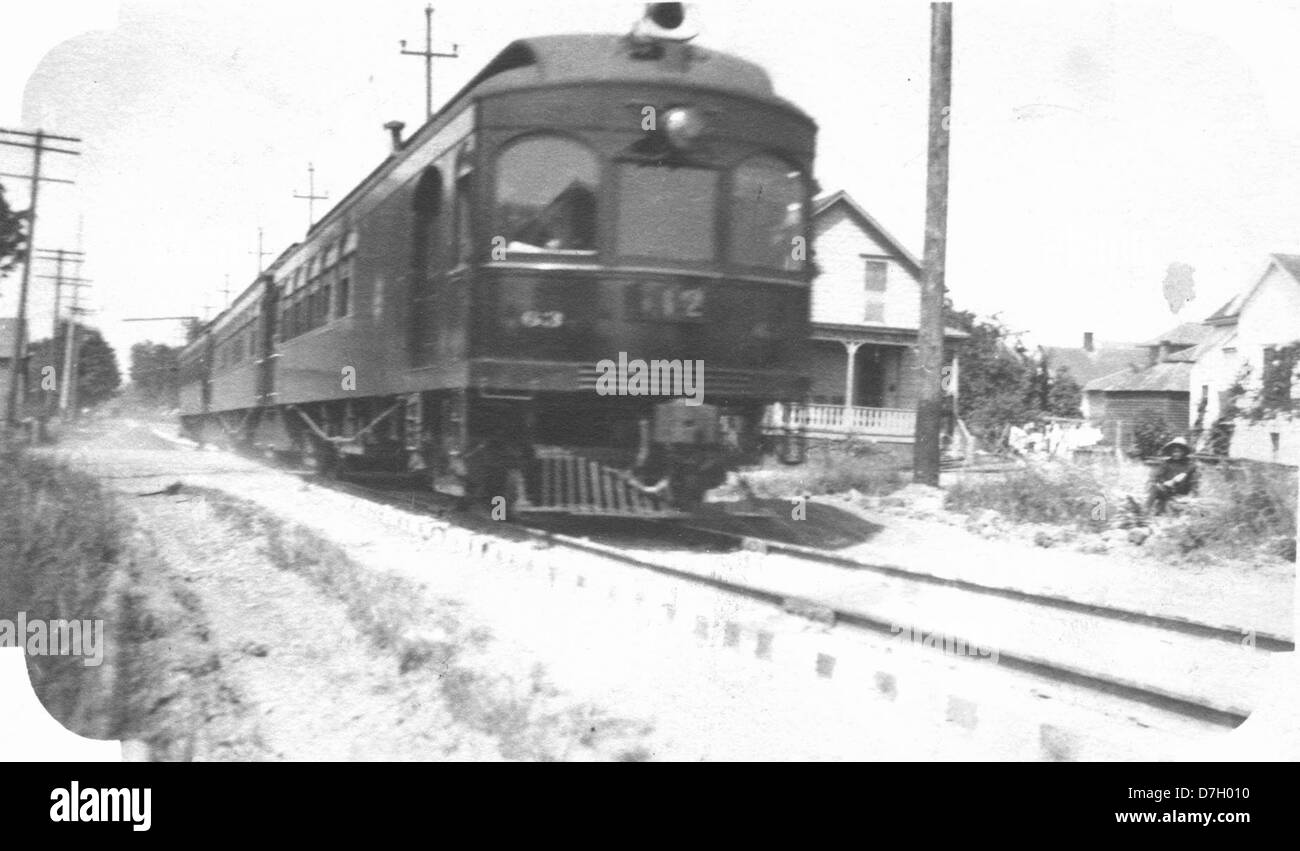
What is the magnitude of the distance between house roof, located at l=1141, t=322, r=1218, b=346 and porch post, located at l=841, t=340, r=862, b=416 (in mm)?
1860

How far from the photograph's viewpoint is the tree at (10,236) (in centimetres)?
394

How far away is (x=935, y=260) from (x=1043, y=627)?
2398 mm

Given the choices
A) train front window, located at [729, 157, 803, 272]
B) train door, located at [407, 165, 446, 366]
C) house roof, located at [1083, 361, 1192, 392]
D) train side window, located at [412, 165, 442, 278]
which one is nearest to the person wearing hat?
house roof, located at [1083, 361, 1192, 392]

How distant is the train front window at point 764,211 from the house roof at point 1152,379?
203 centimetres

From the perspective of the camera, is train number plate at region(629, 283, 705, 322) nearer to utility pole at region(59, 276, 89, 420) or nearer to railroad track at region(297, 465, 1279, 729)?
railroad track at region(297, 465, 1279, 729)

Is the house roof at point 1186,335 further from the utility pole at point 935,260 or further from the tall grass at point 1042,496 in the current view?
the tall grass at point 1042,496

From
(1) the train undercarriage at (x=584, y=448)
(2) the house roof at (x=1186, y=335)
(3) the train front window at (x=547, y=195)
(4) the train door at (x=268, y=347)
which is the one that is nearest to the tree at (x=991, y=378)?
(2) the house roof at (x=1186, y=335)

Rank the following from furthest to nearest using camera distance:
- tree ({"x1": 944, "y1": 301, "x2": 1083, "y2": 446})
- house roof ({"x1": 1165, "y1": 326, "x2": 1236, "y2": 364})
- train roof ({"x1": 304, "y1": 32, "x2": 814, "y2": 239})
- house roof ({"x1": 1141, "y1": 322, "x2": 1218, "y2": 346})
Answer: tree ({"x1": 944, "y1": 301, "x2": 1083, "y2": 446}) < house roof ({"x1": 1165, "y1": 326, "x2": 1236, "y2": 364}) < house roof ({"x1": 1141, "y1": 322, "x2": 1218, "y2": 346}) < train roof ({"x1": 304, "y1": 32, "x2": 814, "y2": 239})

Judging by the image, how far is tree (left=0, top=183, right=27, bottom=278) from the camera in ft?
12.9

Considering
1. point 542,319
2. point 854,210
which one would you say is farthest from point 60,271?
point 854,210
